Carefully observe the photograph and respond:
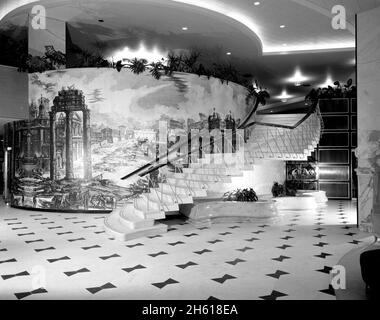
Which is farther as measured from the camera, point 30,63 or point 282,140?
point 282,140

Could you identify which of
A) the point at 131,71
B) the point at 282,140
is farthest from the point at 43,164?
the point at 282,140

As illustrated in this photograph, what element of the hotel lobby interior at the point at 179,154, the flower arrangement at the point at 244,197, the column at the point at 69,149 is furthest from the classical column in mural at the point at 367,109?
the column at the point at 69,149

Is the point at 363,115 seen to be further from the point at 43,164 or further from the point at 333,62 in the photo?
the point at 43,164

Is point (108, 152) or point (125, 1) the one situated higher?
point (125, 1)

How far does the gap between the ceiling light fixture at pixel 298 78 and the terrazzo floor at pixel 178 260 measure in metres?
8.39

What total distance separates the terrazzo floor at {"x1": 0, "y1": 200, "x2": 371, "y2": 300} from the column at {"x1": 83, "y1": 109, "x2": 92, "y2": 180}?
6.07ft

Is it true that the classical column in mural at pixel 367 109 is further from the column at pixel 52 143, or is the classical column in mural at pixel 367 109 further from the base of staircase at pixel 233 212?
the column at pixel 52 143

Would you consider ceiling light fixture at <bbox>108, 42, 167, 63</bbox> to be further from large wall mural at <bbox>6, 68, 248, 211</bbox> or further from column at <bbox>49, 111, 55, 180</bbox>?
column at <bbox>49, 111, 55, 180</bbox>

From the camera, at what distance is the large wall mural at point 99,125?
391 inches

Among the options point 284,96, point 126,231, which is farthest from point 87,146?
point 284,96

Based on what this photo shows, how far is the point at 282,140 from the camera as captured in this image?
1127 cm

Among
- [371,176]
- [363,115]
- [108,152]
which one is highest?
[363,115]
